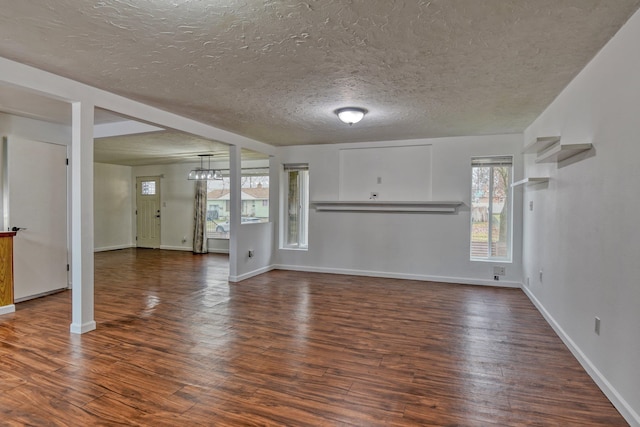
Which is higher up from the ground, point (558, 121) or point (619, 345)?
point (558, 121)

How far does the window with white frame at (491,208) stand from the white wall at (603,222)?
1.93 metres

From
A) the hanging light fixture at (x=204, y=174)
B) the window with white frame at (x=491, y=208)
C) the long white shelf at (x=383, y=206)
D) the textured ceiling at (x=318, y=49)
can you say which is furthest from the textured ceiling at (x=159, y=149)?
the window with white frame at (x=491, y=208)

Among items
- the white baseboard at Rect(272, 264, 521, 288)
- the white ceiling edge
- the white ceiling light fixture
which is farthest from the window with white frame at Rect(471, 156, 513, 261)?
the white ceiling edge

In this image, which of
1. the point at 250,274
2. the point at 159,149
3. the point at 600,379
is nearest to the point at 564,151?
the point at 600,379

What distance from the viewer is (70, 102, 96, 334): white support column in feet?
10.7

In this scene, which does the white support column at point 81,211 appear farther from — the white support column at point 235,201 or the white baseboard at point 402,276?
the white baseboard at point 402,276

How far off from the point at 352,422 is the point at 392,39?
2.42m

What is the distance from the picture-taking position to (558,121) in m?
3.50

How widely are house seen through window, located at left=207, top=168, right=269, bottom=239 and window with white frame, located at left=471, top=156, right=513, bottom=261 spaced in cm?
470

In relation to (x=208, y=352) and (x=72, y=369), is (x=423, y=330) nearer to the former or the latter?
(x=208, y=352)

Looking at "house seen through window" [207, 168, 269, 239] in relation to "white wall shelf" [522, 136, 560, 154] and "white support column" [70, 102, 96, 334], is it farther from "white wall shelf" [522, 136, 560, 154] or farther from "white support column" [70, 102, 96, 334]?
"white wall shelf" [522, 136, 560, 154]

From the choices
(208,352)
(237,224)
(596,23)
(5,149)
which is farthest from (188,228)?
(596,23)

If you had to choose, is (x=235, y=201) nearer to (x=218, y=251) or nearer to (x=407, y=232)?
(x=407, y=232)

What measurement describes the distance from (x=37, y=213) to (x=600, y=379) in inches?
239
